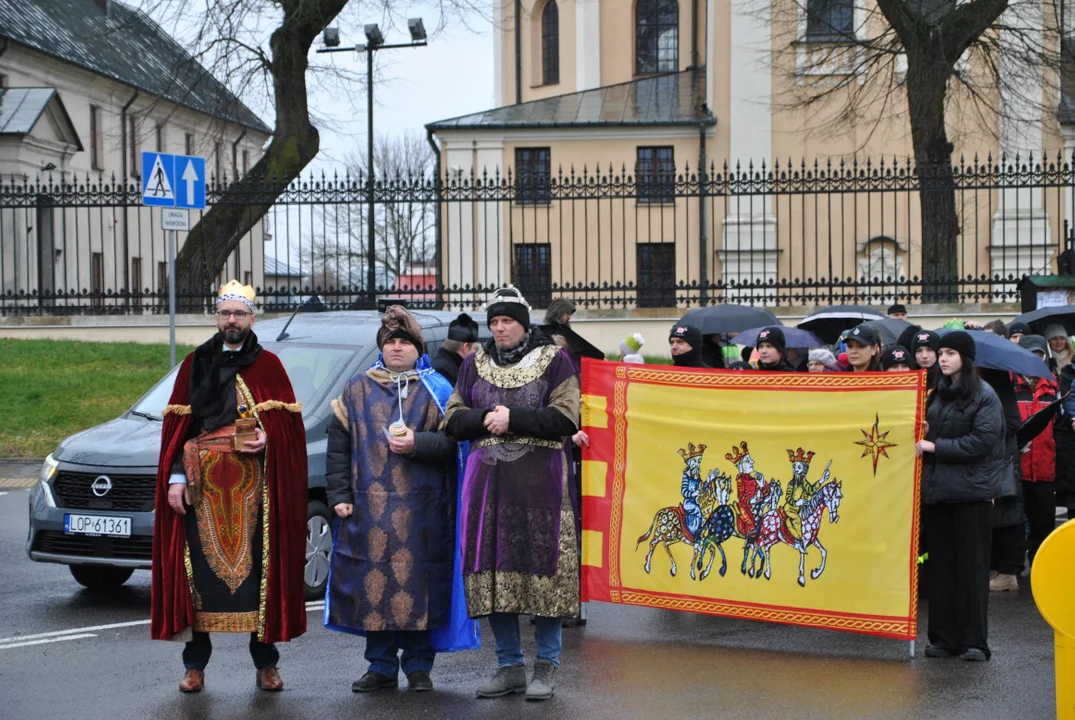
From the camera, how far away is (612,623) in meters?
8.84

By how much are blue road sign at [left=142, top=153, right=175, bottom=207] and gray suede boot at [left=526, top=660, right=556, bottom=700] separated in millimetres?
9092

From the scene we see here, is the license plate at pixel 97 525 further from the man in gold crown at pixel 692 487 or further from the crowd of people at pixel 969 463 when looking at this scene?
the crowd of people at pixel 969 463

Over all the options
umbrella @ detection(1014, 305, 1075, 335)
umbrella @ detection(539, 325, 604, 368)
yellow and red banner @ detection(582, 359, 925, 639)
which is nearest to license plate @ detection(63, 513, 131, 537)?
yellow and red banner @ detection(582, 359, 925, 639)

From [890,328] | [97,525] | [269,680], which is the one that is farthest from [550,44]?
[269,680]

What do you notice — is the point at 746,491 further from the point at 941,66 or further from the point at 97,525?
the point at 941,66

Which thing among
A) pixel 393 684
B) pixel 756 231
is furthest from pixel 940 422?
pixel 756 231

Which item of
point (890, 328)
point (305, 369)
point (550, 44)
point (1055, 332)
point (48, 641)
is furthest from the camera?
point (550, 44)

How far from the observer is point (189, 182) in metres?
14.8

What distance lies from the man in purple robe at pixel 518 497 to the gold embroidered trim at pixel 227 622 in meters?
1.07

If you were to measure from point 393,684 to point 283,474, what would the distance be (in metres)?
1.22

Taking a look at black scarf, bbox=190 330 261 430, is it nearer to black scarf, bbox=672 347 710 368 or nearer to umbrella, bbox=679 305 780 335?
black scarf, bbox=672 347 710 368

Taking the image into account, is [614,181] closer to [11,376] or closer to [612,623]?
[11,376]

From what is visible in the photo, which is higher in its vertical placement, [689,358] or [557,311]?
[557,311]

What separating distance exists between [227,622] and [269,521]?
525mm
